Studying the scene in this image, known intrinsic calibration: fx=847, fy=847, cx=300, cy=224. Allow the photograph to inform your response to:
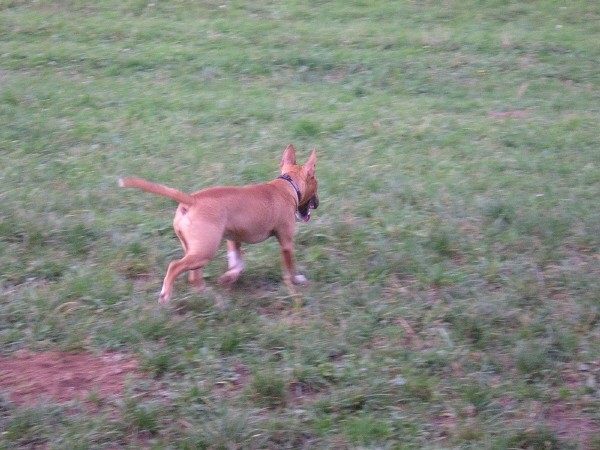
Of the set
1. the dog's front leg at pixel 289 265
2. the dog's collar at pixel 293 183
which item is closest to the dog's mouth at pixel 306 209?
the dog's collar at pixel 293 183

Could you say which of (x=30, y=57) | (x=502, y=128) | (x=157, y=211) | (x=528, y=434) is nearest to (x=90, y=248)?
(x=157, y=211)

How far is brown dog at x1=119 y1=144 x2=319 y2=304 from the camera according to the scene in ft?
19.8

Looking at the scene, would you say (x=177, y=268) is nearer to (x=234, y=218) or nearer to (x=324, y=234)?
(x=234, y=218)

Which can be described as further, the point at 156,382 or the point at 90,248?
the point at 90,248

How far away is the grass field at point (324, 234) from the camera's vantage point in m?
4.93

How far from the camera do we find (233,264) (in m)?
6.60

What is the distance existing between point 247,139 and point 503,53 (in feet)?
17.1

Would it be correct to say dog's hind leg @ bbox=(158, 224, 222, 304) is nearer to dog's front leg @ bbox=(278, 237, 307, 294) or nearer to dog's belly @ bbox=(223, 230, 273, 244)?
dog's belly @ bbox=(223, 230, 273, 244)

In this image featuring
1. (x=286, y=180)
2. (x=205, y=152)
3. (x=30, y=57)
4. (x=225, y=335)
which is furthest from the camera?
(x=30, y=57)

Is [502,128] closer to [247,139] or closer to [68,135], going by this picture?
[247,139]

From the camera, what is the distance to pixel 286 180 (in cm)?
692

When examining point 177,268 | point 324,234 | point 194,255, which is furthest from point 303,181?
point 177,268

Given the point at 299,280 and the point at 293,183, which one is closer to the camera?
the point at 299,280

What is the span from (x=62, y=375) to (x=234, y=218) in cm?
171
